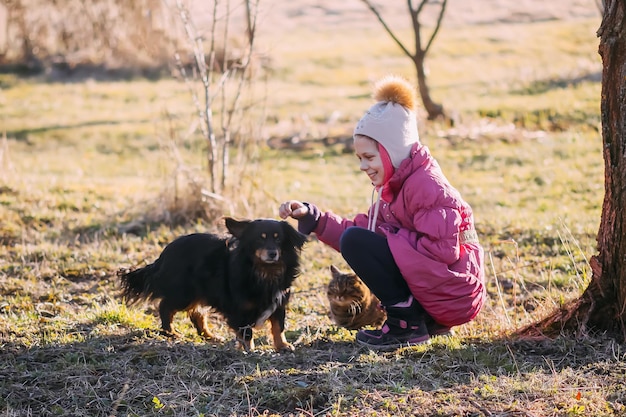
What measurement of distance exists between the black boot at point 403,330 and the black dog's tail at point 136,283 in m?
1.77

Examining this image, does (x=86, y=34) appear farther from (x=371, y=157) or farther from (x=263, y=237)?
(x=371, y=157)

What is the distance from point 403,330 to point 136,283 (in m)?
2.12

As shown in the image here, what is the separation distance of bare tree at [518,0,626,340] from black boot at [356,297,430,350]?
2.51 feet

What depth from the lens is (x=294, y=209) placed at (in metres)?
5.11

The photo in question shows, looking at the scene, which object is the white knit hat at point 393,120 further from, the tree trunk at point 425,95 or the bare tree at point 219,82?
the tree trunk at point 425,95

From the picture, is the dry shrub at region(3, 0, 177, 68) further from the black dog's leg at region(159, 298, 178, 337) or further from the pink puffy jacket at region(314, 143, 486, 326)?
the pink puffy jacket at region(314, 143, 486, 326)

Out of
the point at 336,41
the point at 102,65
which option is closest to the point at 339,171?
the point at 102,65

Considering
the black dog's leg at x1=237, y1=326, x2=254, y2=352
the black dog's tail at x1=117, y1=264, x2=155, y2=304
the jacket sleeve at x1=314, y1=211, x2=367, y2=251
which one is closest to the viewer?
the black dog's leg at x1=237, y1=326, x2=254, y2=352

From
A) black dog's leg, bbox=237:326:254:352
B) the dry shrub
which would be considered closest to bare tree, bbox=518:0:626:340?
black dog's leg, bbox=237:326:254:352

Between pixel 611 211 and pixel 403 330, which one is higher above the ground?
pixel 611 211

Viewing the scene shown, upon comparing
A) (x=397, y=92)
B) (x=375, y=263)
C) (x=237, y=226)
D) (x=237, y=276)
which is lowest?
(x=237, y=276)

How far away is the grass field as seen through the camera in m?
4.01

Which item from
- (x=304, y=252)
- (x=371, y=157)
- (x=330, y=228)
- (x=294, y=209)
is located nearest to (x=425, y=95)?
(x=304, y=252)

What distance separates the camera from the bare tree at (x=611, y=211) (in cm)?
445
